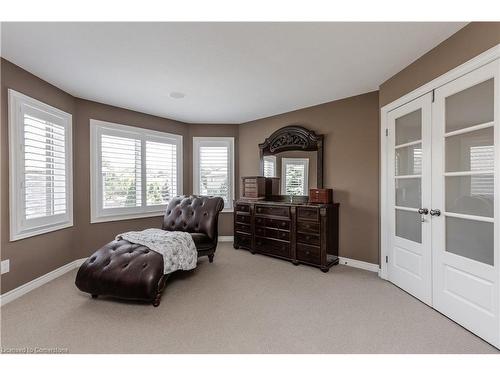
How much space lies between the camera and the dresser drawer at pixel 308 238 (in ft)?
11.5

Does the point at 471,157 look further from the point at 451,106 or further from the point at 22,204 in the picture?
the point at 22,204

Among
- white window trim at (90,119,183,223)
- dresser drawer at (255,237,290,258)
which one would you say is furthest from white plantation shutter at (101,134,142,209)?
dresser drawer at (255,237,290,258)

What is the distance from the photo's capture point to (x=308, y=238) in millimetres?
3596

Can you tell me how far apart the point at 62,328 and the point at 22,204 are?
61.9 inches

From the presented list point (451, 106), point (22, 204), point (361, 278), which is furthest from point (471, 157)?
point (22, 204)

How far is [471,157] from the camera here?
206 cm

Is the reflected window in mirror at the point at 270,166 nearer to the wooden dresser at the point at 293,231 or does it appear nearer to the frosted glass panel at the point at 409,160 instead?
the wooden dresser at the point at 293,231

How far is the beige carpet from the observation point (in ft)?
6.11

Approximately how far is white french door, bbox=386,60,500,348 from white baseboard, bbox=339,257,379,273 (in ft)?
1.54

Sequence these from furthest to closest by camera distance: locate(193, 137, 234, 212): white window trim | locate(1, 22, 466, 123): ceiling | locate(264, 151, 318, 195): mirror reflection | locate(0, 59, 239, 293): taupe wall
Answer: locate(193, 137, 234, 212): white window trim, locate(264, 151, 318, 195): mirror reflection, locate(0, 59, 239, 293): taupe wall, locate(1, 22, 466, 123): ceiling

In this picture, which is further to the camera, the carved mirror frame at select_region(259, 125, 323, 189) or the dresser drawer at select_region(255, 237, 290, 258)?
the carved mirror frame at select_region(259, 125, 323, 189)

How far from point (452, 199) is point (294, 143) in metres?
2.47

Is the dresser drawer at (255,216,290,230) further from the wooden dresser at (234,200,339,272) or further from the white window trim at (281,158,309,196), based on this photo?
the white window trim at (281,158,309,196)

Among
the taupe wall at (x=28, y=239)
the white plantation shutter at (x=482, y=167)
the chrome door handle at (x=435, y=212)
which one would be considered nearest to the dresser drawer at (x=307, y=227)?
the chrome door handle at (x=435, y=212)
